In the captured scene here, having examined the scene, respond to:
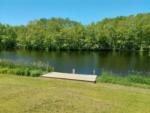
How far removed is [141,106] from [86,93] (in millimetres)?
2566

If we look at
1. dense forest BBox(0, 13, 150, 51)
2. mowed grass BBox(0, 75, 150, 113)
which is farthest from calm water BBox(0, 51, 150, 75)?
dense forest BBox(0, 13, 150, 51)

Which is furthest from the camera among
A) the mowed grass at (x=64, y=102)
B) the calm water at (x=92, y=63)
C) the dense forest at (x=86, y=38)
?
the dense forest at (x=86, y=38)

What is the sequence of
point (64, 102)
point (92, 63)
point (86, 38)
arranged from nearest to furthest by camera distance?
point (64, 102), point (92, 63), point (86, 38)

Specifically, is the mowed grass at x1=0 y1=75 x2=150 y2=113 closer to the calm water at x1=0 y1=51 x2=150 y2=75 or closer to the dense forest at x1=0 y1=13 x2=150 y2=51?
the calm water at x1=0 y1=51 x2=150 y2=75

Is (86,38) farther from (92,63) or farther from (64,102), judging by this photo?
(64,102)

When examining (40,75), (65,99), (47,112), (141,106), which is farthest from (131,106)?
(40,75)

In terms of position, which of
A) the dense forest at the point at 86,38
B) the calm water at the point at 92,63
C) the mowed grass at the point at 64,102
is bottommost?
the calm water at the point at 92,63

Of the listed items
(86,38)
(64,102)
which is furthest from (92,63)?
(86,38)

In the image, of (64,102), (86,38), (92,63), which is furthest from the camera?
(86,38)

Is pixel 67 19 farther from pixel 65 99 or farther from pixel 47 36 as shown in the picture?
pixel 65 99

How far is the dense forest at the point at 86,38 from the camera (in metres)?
74.7

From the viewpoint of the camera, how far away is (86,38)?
3054 inches

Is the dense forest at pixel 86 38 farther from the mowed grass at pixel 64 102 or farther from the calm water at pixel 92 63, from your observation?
the mowed grass at pixel 64 102

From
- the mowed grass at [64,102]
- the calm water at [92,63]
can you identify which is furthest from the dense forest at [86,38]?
the mowed grass at [64,102]
